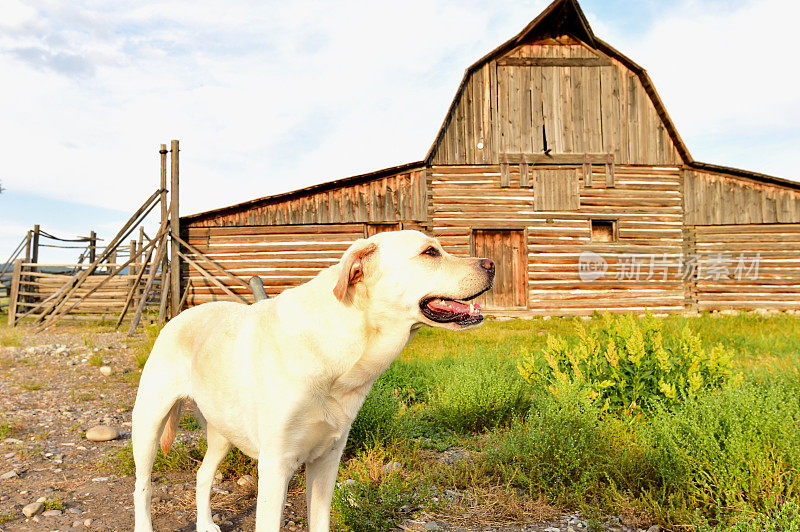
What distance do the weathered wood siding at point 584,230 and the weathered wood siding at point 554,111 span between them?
0.56 m

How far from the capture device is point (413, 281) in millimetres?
2268

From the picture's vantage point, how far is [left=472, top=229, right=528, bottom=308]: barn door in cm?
1478

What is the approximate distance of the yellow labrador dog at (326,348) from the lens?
7.25 ft

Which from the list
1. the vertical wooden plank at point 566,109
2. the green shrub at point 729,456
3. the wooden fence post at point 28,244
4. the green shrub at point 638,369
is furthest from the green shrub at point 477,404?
the wooden fence post at point 28,244

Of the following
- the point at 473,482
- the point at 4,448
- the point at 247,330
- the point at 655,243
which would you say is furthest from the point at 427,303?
the point at 655,243

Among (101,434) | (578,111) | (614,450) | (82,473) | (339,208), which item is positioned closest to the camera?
(614,450)

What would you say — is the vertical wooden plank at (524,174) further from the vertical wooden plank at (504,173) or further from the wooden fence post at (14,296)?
the wooden fence post at (14,296)

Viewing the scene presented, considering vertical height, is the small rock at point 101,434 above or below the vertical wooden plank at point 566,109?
below

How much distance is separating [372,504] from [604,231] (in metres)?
14.3

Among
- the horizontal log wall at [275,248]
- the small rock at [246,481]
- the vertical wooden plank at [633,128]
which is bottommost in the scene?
the small rock at [246,481]

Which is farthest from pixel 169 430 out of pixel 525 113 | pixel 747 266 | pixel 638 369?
pixel 747 266

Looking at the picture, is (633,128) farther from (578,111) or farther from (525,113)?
(525,113)

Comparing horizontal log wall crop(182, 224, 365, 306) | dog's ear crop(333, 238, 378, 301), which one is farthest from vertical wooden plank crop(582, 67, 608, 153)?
dog's ear crop(333, 238, 378, 301)

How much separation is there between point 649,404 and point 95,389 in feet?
22.2
